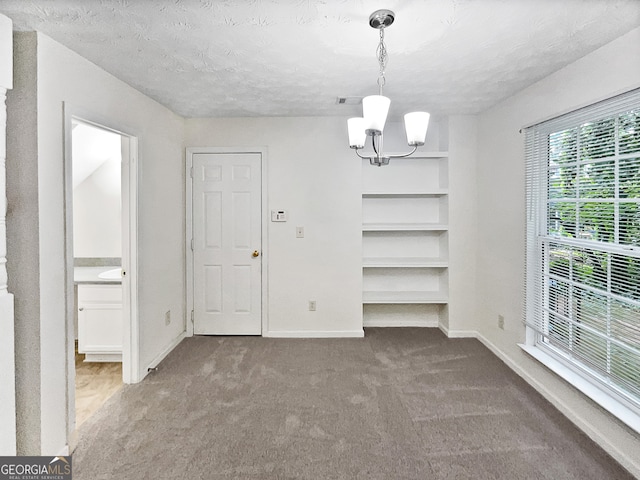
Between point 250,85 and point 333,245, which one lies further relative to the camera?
point 333,245

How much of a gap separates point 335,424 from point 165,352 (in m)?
1.88

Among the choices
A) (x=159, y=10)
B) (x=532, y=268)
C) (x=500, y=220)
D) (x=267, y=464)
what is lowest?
(x=267, y=464)

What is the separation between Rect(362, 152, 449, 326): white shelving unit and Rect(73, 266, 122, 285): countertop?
243cm

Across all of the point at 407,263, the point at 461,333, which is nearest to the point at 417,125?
the point at 407,263

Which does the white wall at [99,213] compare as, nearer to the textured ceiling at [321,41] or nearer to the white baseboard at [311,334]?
the textured ceiling at [321,41]

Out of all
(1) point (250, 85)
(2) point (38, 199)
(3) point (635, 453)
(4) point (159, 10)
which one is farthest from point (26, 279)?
(3) point (635, 453)

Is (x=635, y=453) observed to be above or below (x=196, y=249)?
below

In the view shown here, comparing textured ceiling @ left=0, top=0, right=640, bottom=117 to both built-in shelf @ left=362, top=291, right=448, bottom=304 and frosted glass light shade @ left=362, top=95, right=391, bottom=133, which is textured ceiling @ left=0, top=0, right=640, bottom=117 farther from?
built-in shelf @ left=362, top=291, right=448, bottom=304

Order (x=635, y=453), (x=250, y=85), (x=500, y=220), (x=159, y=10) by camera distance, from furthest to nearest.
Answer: (x=500, y=220)
(x=250, y=85)
(x=635, y=453)
(x=159, y=10)

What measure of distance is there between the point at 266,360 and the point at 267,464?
4.36ft

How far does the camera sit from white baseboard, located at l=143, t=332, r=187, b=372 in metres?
2.98

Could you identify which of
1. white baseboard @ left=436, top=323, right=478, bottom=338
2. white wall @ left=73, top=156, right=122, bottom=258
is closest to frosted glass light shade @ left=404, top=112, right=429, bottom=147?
white baseboard @ left=436, top=323, right=478, bottom=338

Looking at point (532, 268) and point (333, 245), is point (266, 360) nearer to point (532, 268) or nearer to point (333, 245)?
point (333, 245)

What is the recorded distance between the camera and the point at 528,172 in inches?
107
